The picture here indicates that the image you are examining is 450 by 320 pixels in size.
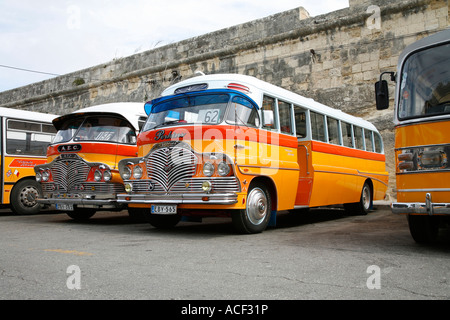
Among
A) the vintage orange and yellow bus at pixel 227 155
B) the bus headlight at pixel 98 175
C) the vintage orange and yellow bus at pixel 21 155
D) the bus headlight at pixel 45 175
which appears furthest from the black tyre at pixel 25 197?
the vintage orange and yellow bus at pixel 227 155

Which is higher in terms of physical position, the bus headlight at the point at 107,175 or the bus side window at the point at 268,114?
the bus side window at the point at 268,114

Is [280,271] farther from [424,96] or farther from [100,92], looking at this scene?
[100,92]

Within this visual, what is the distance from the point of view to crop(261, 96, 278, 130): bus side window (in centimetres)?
744

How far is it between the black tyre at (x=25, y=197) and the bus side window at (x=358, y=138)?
28.5 feet

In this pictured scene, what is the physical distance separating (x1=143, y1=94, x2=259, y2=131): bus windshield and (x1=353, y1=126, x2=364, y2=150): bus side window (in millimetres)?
4908

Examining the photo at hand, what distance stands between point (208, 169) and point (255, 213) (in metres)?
1.19

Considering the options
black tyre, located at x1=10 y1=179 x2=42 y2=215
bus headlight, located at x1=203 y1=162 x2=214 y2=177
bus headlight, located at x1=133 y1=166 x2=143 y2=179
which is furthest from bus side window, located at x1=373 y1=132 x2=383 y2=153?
black tyre, located at x1=10 y1=179 x2=42 y2=215

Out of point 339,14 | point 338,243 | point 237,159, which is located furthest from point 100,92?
point 338,243

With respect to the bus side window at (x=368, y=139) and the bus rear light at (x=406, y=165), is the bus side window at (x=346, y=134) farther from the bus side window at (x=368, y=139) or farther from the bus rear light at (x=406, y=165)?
the bus rear light at (x=406, y=165)

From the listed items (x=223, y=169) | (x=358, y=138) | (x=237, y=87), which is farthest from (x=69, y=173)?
(x=358, y=138)

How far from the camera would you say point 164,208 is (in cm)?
696

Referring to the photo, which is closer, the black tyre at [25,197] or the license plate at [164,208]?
the license plate at [164,208]

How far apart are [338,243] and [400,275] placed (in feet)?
6.66

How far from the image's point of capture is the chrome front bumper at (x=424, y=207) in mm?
4969
